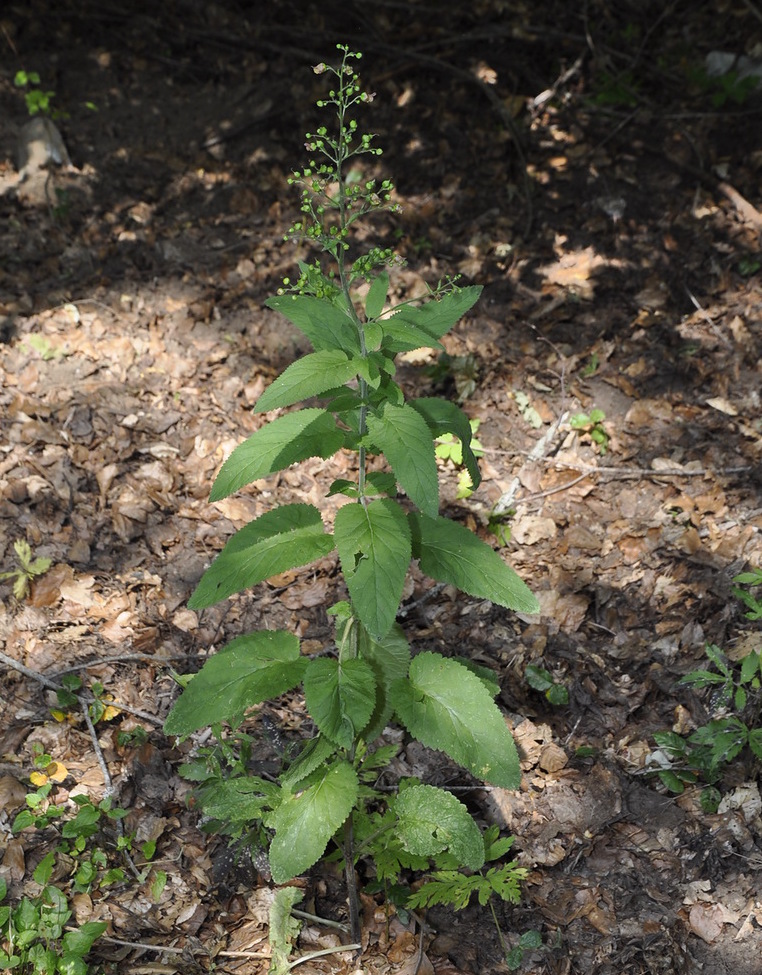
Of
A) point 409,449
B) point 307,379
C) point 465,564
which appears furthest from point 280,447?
point 465,564

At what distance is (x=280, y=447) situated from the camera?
7.95 ft

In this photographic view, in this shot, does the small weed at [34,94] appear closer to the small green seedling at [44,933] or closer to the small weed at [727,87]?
the small weed at [727,87]

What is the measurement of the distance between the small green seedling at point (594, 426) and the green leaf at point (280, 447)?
9.64 ft

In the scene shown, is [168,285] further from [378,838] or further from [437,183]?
[378,838]

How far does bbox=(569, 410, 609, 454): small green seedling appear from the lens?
501 cm

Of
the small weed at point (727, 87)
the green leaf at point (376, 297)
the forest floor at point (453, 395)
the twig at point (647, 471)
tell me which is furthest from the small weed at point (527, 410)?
the small weed at point (727, 87)

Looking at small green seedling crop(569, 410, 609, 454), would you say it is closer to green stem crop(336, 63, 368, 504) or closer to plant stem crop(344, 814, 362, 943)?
green stem crop(336, 63, 368, 504)

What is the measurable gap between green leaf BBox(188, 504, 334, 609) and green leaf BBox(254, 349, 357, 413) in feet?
1.42

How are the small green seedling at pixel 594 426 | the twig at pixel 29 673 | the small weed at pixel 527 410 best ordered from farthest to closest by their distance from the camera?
the small weed at pixel 527 410 < the small green seedling at pixel 594 426 < the twig at pixel 29 673

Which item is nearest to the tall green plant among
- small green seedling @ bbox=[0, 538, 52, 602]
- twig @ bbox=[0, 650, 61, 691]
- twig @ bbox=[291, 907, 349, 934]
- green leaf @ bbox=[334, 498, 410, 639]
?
green leaf @ bbox=[334, 498, 410, 639]

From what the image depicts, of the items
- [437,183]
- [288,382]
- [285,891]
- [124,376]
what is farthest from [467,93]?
[285,891]

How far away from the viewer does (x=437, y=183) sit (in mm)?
7254

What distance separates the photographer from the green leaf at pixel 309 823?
248cm

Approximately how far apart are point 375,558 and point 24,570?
2617mm
